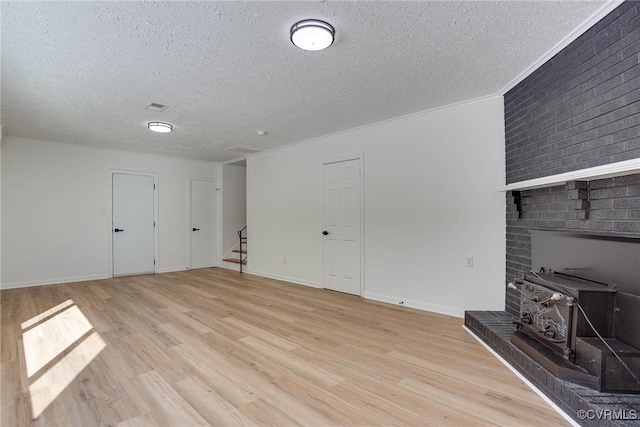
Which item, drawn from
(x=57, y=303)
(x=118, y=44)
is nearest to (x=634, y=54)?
(x=118, y=44)

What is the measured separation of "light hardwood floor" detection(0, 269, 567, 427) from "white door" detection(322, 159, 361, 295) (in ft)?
2.35

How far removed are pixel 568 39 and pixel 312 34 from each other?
194 cm

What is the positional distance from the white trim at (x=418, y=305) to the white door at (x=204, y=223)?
Result: 14.8 feet

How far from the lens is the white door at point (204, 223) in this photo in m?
7.19

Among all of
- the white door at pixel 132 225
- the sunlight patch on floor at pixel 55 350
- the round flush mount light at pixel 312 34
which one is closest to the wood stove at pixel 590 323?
the round flush mount light at pixel 312 34

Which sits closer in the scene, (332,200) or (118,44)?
(118,44)

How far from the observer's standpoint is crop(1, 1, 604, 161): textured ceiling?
1980mm

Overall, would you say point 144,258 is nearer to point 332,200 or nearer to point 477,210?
point 332,200

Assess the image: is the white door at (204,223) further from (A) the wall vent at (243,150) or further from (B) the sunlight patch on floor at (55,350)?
(B) the sunlight patch on floor at (55,350)

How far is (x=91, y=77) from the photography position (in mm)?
2873

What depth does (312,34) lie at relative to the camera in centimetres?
213

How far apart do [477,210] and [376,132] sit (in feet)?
5.78

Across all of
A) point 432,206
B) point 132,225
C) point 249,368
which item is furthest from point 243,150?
point 249,368

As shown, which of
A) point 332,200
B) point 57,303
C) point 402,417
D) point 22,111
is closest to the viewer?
point 402,417
